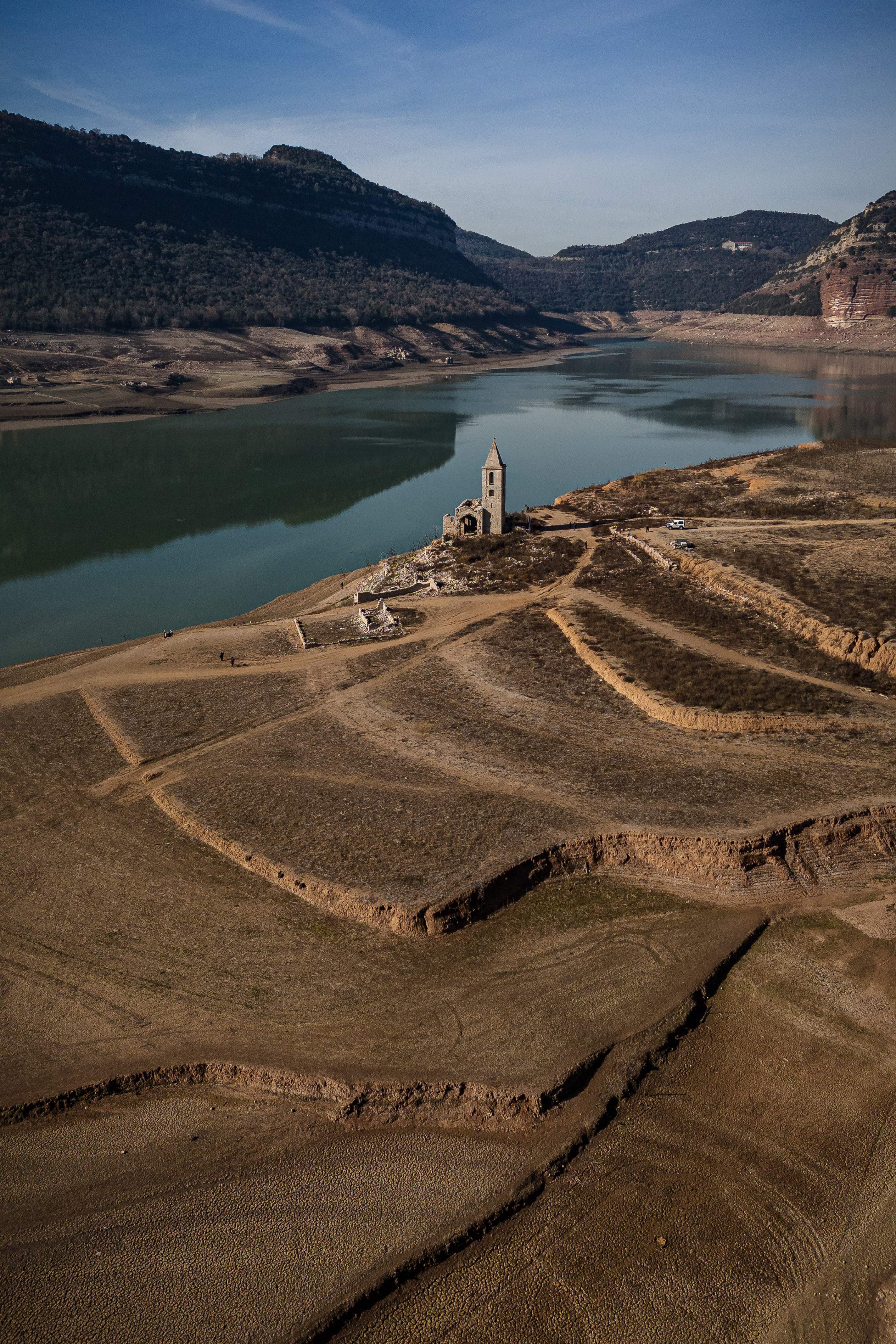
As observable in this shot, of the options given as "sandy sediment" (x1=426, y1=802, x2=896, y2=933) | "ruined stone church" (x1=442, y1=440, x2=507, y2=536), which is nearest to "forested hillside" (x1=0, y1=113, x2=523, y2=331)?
"ruined stone church" (x1=442, y1=440, x2=507, y2=536)

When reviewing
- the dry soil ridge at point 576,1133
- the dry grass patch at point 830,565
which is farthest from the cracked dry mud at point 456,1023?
the dry grass patch at point 830,565

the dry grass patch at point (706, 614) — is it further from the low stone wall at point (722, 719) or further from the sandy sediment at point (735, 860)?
the sandy sediment at point (735, 860)

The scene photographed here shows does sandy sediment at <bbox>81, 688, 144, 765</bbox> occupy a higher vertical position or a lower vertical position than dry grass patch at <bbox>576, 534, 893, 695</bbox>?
lower

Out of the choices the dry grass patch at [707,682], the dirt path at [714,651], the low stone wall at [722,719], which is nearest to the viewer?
the low stone wall at [722,719]

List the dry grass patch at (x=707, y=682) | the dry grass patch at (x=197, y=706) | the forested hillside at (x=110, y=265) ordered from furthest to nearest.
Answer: the forested hillside at (x=110, y=265), the dry grass patch at (x=197, y=706), the dry grass patch at (x=707, y=682)

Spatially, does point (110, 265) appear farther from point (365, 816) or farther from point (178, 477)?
point (365, 816)

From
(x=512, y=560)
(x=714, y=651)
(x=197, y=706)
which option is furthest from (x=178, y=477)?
(x=714, y=651)

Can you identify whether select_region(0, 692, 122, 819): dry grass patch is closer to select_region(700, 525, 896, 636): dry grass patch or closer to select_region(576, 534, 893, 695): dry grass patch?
select_region(576, 534, 893, 695): dry grass patch

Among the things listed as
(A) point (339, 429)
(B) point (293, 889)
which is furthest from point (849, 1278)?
(A) point (339, 429)
